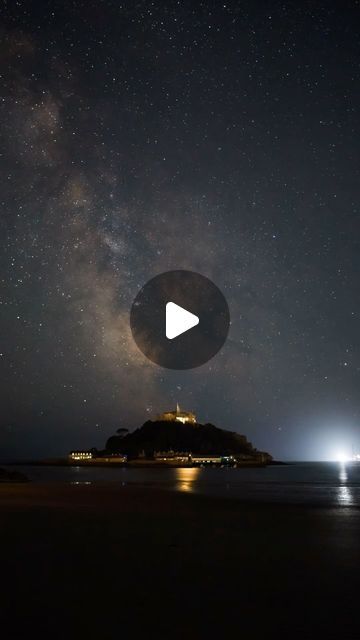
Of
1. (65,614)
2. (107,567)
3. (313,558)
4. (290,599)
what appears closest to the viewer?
(65,614)

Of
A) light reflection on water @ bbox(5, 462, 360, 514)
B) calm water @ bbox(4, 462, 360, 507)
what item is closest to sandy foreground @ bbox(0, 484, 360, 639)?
light reflection on water @ bbox(5, 462, 360, 514)

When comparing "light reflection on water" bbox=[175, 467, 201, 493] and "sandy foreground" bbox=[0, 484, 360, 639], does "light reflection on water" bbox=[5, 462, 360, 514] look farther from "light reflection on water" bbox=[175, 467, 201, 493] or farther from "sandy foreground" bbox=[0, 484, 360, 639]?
"sandy foreground" bbox=[0, 484, 360, 639]

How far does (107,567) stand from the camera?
1711 cm

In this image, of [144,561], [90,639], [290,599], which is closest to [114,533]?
[144,561]

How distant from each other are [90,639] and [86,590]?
406cm

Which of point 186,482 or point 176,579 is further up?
point 186,482

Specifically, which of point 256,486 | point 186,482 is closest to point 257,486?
point 256,486

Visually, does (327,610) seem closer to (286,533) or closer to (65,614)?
(65,614)

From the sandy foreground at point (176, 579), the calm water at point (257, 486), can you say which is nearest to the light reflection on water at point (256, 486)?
the calm water at point (257, 486)

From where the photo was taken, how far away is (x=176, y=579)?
51.0 ft

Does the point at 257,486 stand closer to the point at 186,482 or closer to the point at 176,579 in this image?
the point at 186,482

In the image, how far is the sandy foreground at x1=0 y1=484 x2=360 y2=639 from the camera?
1123 cm

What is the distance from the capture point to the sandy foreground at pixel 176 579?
11227mm

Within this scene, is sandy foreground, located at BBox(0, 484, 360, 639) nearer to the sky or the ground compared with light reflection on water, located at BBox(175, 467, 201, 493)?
nearer to the ground
